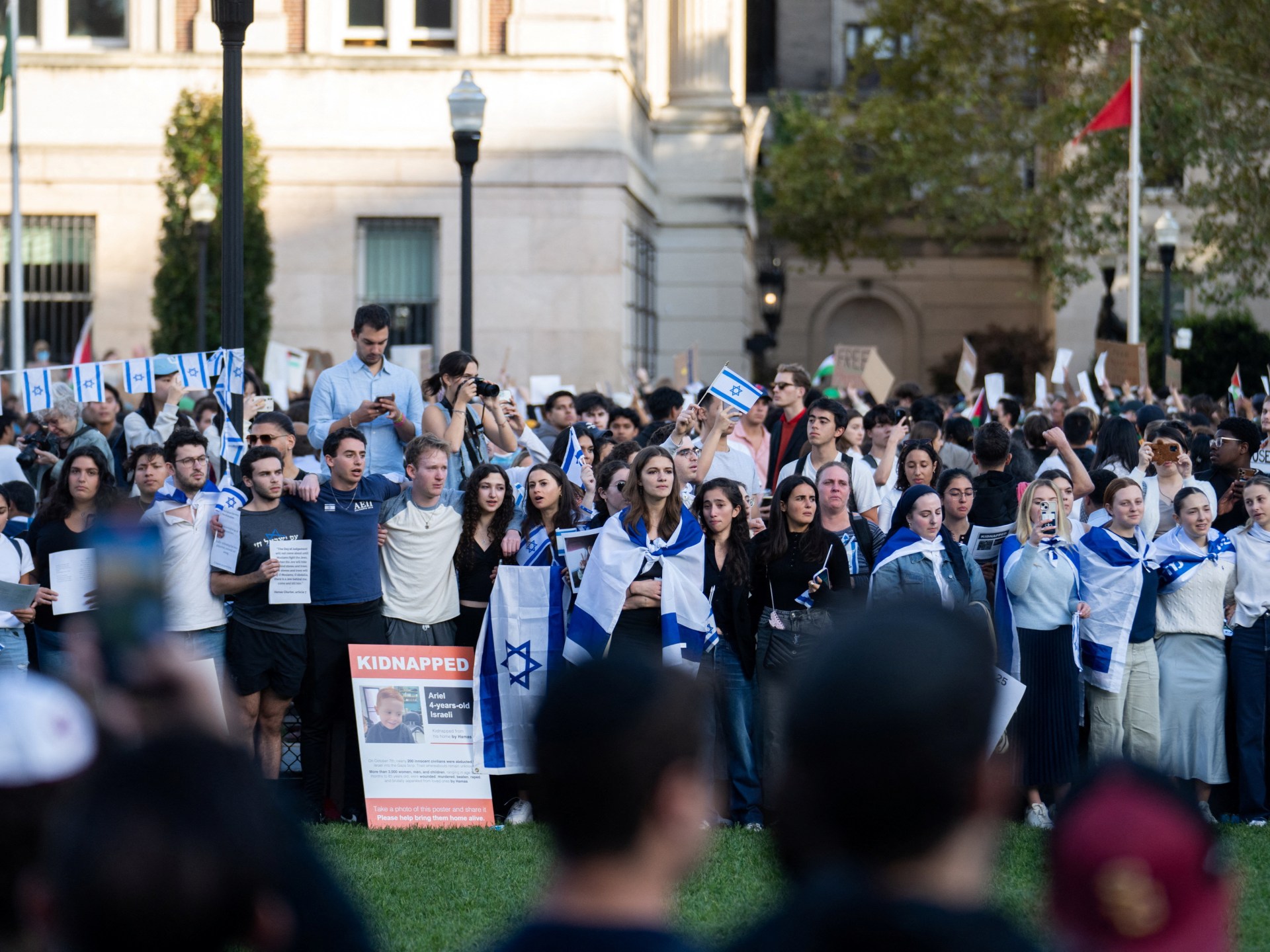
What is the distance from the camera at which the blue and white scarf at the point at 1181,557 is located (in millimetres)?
8844

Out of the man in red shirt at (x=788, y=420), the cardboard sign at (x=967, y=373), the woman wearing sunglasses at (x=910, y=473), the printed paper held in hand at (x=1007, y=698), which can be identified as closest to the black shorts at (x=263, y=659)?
the woman wearing sunglasses at (x=910, y=473)

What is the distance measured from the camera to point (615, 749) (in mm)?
2096

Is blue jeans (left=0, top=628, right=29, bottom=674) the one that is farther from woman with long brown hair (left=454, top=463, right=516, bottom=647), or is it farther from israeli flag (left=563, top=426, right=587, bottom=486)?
israeli flag (left=563, top=426, right=587, bottom=486)

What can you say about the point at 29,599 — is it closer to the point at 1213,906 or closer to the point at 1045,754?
the point at 1045,754

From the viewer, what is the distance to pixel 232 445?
1002cm

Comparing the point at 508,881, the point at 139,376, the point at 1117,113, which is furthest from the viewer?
the point at 1117,113

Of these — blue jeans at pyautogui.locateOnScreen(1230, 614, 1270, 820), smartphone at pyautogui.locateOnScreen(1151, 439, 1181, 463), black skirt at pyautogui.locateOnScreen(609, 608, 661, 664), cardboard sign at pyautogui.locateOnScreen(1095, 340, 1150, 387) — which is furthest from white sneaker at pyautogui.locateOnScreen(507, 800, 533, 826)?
cardboard sign at pyautogui.locateOnScreen(1095, 340, 1150, 387)

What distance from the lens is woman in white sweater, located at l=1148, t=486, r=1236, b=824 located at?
29.0ft

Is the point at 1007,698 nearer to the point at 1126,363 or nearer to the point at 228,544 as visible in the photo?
the point at 228,544

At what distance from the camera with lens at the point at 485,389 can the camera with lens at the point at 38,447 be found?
3401 millimetres

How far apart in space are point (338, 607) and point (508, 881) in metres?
2.00

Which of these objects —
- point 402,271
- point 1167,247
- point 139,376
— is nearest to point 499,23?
point 402,271

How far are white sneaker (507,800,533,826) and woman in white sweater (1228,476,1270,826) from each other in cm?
390

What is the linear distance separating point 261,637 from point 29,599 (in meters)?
1.17
